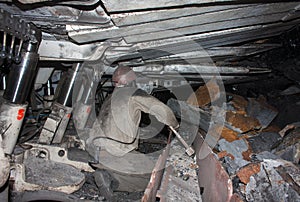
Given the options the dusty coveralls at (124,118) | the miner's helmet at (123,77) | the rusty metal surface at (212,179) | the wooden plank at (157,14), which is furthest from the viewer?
the miner's helmet at (123,77)

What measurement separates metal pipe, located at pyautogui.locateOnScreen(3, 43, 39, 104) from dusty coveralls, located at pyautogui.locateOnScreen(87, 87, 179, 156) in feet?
3.36

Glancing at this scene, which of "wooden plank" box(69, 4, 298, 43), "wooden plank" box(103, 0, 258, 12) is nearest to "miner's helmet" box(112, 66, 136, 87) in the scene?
"wooden plank" box(69, 4, 298, 43)

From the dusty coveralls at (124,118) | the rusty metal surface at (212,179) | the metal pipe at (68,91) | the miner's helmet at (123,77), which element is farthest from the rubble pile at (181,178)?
the metal pipe at (68,91)

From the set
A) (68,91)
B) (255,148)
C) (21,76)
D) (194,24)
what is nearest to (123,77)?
(68,91)

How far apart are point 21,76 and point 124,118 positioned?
1183 mm

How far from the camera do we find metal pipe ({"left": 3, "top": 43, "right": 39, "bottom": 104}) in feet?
7.39

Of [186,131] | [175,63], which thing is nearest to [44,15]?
[175,63]

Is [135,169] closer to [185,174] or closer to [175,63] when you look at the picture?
[185,174]

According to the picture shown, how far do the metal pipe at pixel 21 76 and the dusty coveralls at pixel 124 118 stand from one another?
3.36ft

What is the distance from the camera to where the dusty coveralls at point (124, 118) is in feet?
9.61

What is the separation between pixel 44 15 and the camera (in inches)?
70.9

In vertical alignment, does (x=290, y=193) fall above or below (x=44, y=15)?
below

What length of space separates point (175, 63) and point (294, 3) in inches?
82.9

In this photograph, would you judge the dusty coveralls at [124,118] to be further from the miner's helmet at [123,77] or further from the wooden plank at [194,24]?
the wooden plank at [194,24]
